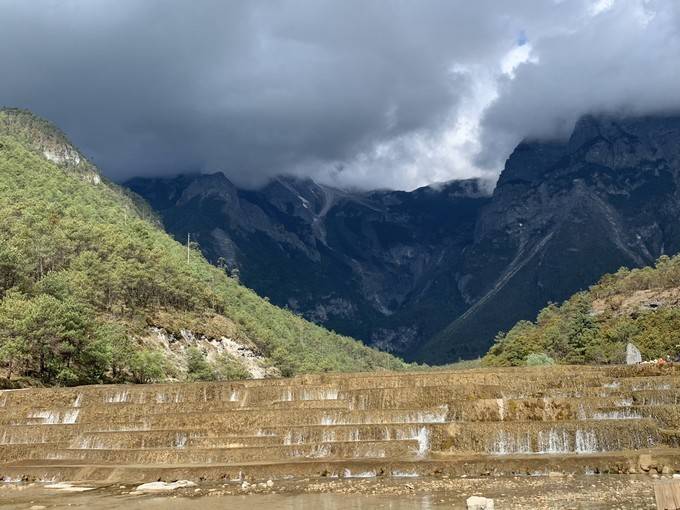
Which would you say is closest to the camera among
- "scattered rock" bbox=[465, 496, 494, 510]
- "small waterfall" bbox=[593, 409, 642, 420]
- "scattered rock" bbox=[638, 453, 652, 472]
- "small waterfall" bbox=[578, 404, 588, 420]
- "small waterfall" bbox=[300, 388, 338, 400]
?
"scattered rock" bbox=[465, 496, 494, 510]

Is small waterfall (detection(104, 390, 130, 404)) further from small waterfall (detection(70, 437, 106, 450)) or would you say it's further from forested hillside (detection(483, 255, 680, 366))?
forested hillside (detection(483, 255, 680, 366))

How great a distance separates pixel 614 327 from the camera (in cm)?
13688

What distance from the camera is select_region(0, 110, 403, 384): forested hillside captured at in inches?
2672

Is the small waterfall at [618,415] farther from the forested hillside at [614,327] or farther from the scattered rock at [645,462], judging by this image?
the forested hillside at [614,327]

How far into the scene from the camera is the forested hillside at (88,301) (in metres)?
67.9

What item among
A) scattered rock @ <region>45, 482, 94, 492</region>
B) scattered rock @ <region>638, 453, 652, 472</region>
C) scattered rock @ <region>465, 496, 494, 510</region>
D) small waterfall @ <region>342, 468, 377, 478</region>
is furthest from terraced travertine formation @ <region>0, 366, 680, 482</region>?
scattered rock @ <region>465, 496, 494, 510</region>

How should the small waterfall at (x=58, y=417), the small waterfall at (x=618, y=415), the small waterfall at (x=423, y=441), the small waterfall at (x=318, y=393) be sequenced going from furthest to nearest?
1. the small waterfall at (x=318, y=393)
2. the small waterfall at (x=58, y=417)
3. the small waterfall at (x=618, y=415)
4. the small waterfall at (x=423, y=441)

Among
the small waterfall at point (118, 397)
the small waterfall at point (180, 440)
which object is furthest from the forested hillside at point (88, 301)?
the small waterfall at point (180, 440)

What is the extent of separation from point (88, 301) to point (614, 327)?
10493 centimetres

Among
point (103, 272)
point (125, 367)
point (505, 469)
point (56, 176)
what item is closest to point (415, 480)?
point (505, 469)

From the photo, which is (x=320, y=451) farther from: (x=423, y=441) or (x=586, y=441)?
(x=586, y=441)

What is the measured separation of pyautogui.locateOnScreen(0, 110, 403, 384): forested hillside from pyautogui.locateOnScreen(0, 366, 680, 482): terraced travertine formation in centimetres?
1779

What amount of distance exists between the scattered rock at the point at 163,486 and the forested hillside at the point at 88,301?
3880 cm

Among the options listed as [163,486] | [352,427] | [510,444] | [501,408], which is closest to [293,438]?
[352,427]
